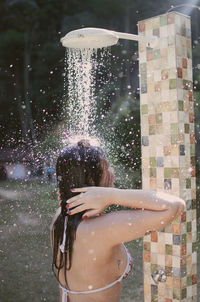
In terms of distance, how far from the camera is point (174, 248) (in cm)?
192

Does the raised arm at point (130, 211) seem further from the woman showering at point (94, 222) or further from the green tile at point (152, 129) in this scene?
the green tile at point (152, 129)

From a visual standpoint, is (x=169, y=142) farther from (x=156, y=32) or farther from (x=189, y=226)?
(x=156, y=32)

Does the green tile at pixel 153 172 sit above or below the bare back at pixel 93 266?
above

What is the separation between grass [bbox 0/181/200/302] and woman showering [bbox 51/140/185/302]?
11.0ft

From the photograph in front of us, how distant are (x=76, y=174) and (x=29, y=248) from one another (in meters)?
5.78

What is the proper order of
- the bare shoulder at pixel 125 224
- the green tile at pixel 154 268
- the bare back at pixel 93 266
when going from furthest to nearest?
the green tile at pixel 154 268 < the bare back at pixel 93 266 < the bare shoulder at pixel 125 224

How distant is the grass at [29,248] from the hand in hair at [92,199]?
363cm

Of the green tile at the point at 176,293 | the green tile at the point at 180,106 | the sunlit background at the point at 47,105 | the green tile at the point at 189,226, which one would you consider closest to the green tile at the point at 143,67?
the green tile at the point at 180,106

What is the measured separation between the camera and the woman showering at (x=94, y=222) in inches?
52.4

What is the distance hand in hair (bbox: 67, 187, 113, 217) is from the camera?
4.38 feet

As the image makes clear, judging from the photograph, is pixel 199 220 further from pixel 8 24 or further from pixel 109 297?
pixel 109 297

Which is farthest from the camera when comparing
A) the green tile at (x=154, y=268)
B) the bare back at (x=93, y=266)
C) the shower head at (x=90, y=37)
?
the green tile at (x=154, y=268)

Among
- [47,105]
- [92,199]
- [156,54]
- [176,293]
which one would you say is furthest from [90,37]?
[47,105]

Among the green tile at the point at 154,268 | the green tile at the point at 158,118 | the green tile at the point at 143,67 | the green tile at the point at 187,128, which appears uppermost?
the green tile at the point at 143,67
